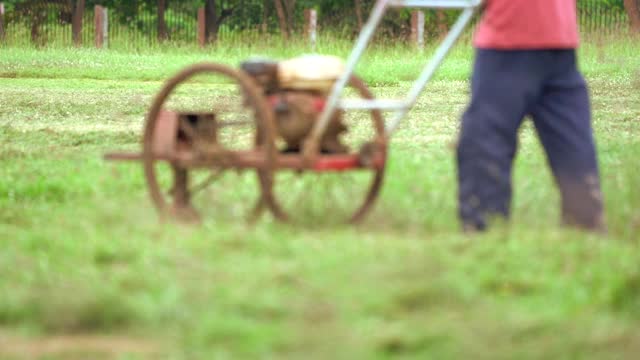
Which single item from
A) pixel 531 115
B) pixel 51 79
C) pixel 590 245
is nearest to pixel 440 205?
pixel 531 115

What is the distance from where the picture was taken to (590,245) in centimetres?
715

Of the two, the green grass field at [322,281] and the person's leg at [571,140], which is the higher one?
the person's leg at [571,140]

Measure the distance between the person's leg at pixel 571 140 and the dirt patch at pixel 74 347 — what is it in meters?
2.87

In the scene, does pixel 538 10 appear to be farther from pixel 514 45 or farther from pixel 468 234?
pixel 468 234

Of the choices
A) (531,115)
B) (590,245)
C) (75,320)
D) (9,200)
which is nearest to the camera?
(75,320)

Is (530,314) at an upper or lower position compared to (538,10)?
lower

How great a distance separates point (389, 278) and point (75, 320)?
1081 mm

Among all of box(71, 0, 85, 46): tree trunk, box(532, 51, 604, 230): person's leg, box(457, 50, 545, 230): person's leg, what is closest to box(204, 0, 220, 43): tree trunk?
box(71, 0, 85, 46): tree trunk

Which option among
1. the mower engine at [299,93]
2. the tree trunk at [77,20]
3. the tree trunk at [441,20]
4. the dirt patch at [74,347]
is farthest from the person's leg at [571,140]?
the tree trunk at [77,20]

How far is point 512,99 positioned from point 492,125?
138mm

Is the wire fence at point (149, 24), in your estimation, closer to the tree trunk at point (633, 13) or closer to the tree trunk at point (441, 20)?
the tree trunk at point (441, 20)

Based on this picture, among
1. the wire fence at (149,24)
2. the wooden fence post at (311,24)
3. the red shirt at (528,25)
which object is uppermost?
the red shirt at (528,25)

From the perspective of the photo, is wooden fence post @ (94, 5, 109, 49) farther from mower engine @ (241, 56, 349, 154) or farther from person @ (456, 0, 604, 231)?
person @ (456, 0, 604, 231)

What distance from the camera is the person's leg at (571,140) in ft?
26.8
